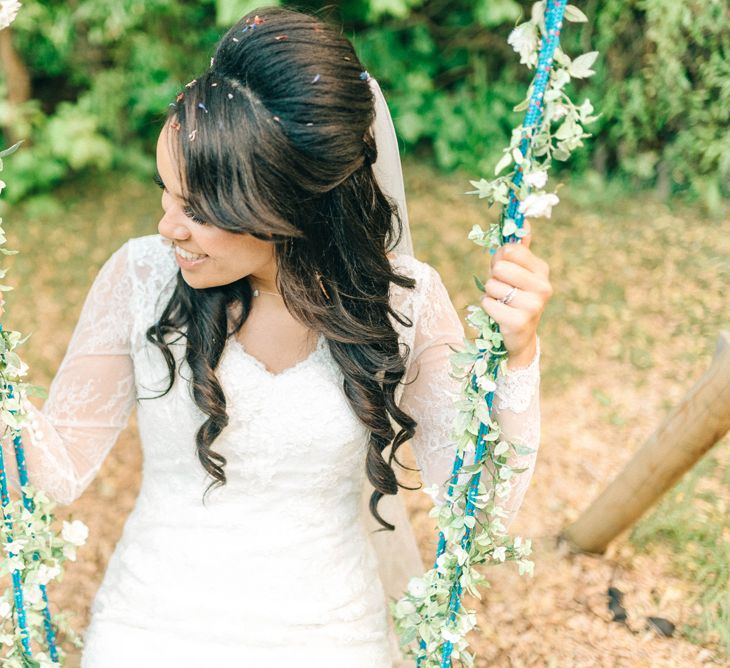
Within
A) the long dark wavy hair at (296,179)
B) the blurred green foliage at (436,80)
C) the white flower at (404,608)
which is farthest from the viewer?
the blurred green foliage at (436,80)

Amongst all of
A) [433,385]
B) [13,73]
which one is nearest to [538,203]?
[433,385]

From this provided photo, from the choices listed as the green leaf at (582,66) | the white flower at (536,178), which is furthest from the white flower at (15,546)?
the green leaf at (582,66)

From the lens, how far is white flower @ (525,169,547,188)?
3.61 feet

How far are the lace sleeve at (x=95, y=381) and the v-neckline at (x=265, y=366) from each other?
0.25 meters

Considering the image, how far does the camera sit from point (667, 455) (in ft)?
7.27

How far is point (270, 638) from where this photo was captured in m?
1.79

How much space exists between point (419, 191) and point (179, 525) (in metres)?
3.84

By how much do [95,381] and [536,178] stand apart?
1.14 m

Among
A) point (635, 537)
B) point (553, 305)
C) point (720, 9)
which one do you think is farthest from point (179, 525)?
point (720, 9)

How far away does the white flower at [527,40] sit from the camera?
42.3 inches

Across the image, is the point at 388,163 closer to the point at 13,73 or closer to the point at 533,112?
the point at 533,112

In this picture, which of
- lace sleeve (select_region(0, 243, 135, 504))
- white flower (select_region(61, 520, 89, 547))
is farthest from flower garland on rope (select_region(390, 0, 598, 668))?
lace sleeve (select_region(0, 243, 135, 504))

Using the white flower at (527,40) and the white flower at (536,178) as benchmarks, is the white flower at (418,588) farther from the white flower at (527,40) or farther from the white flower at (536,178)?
the white flower at (527,40)

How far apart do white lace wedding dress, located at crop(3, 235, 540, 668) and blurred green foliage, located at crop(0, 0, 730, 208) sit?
3.14 m
